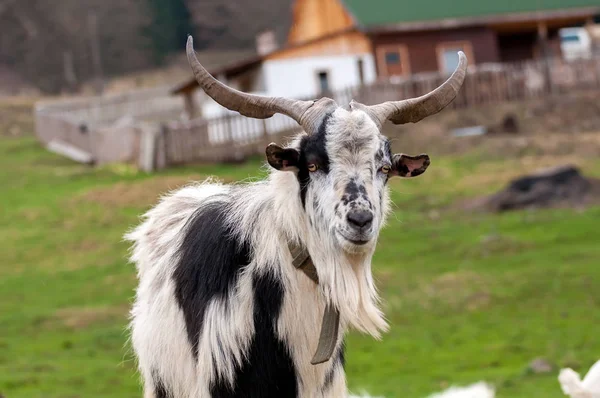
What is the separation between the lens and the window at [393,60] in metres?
44.8

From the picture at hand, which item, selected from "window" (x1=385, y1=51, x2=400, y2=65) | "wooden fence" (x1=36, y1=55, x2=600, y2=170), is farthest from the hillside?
"wooden fence" (x1=36, y1=55, x2=600, y2=170)

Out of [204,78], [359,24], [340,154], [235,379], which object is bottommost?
[235,379]

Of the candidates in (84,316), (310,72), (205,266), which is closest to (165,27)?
(310,72)

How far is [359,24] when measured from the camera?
43875 mm

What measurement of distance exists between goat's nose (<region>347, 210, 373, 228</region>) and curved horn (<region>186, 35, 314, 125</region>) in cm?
79

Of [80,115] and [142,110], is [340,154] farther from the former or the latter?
[142,110]

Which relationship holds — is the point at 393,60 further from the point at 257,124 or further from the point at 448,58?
the point at 257,124

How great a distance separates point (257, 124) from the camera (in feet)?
110

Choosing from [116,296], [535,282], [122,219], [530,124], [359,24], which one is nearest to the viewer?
[535,282]

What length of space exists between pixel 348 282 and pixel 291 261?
357mm

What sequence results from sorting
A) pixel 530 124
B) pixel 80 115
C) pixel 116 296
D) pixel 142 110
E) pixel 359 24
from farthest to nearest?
pixel 142 110 < pixel 80 115 < pixel 359 24 < pixel 530 124 < pixel 116 296

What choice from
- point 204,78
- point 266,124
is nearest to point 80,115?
point 266,124

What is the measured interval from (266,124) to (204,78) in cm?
2745

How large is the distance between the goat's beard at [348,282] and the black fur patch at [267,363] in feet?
0.93
